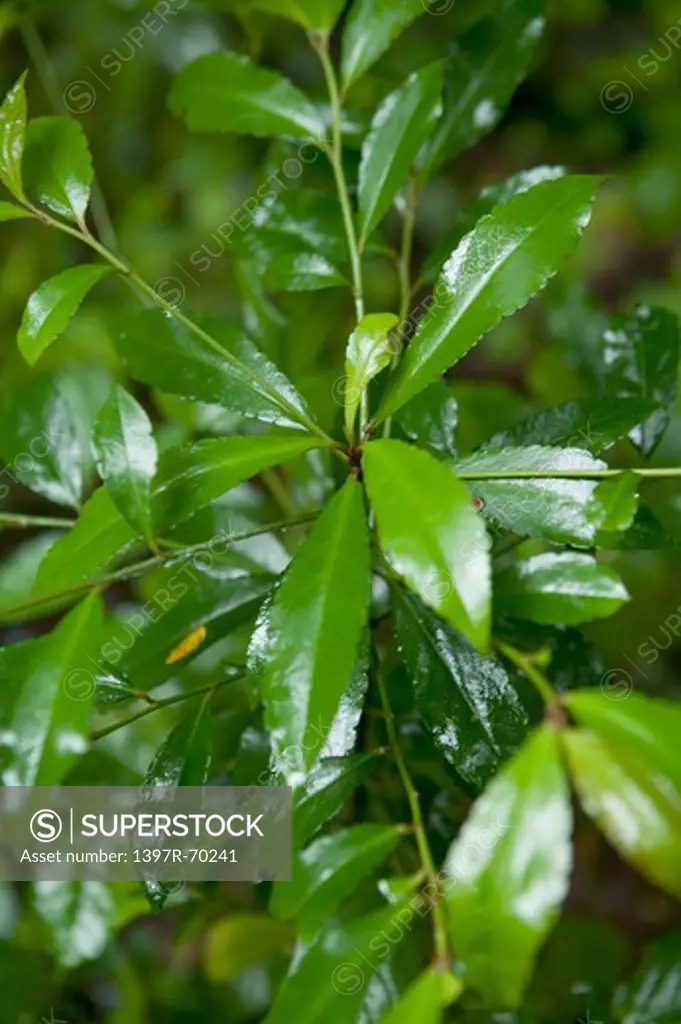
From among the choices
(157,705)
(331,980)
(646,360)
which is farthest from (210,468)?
(646,360)

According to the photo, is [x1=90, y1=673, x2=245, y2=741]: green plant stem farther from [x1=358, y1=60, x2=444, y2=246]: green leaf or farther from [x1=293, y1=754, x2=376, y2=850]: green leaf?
[x1=358, y1=60, x2=444, y2=246]: green leaf

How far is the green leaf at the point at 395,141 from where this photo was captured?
0.71m

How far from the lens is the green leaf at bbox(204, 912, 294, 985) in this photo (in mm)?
1075

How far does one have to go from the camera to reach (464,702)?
0.60 m

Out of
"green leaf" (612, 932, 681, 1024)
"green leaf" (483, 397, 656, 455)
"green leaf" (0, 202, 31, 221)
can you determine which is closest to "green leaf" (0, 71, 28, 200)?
"green leaf" (0, 202, 31, 221)

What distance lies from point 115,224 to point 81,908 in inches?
56.4

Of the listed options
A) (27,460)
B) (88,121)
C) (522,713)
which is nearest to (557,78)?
(88,121)

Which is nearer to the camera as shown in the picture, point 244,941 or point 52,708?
point 52,708

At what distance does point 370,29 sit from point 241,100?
0.37ft

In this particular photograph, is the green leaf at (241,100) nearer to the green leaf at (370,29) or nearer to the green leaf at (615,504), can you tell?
the green leaf at (370,29)

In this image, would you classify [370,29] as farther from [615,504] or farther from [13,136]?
[615,504]

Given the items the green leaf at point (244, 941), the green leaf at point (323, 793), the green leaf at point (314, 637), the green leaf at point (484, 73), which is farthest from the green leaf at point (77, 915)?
the green leaf at point (484, 73)

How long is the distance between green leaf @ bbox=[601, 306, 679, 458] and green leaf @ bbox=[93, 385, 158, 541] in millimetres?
387

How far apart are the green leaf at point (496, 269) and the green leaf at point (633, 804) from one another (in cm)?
24
